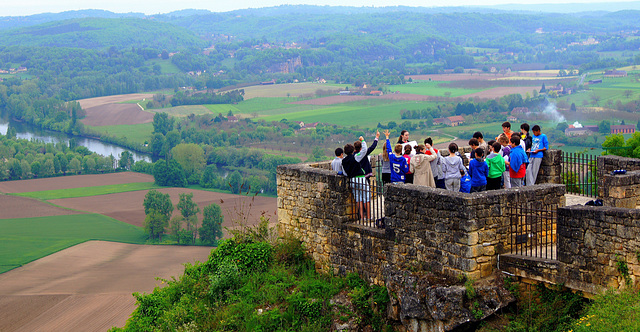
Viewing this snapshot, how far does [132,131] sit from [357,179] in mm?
162343

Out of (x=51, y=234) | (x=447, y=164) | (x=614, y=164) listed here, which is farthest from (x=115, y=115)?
(x=447, y=164)

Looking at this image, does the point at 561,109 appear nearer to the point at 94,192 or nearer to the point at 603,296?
the point at 94,192

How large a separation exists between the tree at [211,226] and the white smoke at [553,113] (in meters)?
70.9

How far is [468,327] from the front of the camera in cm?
984

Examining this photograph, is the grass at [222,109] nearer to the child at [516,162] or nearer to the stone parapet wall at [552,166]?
the stone parapet wall at [552,166]

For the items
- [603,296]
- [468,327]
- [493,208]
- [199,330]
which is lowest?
[199,330]

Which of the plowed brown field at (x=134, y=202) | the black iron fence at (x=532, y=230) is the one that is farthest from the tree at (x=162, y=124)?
the black iron fence at (x=532, y=230)

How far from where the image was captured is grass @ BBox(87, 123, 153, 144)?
16138 centimetres

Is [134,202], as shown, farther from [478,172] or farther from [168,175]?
[478,172]

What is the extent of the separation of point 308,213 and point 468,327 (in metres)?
4.79

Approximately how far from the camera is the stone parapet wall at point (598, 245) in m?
8.65

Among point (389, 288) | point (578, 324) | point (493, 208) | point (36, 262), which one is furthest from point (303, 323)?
point (36, 262)

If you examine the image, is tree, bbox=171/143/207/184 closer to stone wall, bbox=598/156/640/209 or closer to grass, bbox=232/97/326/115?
grass, bbox=232/97/326/115

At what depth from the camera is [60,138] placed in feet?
560
